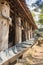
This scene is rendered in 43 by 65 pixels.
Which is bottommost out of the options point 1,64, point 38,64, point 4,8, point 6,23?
point 38,64

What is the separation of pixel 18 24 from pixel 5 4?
3307 millimetres

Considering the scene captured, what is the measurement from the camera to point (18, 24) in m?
9.09

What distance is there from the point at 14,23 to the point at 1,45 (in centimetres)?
371

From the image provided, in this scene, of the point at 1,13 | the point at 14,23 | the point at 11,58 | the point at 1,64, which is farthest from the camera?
the point at 14,23

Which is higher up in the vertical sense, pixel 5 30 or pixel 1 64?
pixel 5 30

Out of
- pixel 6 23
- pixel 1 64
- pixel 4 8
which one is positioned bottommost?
pixel 1 64

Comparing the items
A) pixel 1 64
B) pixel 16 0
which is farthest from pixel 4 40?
pixel 1 64

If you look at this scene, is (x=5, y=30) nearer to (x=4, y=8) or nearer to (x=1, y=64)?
(x=4, y=8)

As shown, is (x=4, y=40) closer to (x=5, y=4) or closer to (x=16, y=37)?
(x=5, y=4)

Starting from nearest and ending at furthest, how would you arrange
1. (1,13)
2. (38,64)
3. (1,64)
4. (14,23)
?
(1,64) < (1,13) < (38,64) < (14,23)

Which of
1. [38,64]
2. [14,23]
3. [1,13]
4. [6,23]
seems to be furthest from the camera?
[14,23]

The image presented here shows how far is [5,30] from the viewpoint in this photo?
5777 millimetres

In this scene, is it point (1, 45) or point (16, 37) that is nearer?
point (1, 45)

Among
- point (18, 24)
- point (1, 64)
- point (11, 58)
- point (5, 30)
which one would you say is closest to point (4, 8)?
point (5, 30)
